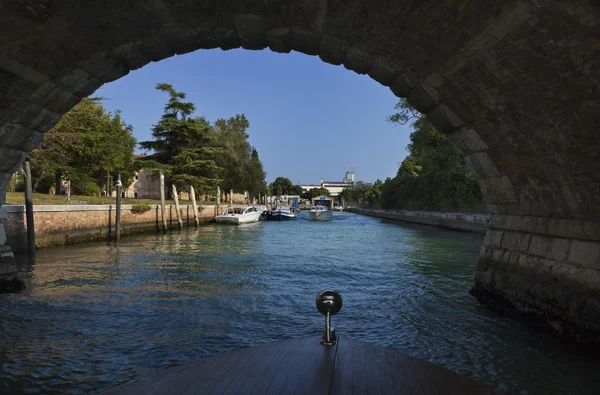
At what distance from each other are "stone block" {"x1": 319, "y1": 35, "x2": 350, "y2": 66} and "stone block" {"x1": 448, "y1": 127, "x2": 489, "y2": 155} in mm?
2508

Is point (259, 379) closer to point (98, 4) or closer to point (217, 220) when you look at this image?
point (98, 4)

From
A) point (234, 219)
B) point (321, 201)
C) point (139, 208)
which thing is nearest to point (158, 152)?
point (234, 219)

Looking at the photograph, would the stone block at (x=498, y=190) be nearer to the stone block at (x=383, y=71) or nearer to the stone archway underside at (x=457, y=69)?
the stone archway underside at (x=457, y=69)

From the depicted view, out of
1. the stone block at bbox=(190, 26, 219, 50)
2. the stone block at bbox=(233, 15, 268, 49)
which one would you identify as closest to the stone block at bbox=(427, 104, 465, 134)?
the stone block at bbox=(233, 15, 268, 49)

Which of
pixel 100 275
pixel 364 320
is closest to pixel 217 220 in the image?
pixel 100 275

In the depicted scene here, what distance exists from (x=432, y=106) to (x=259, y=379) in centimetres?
509

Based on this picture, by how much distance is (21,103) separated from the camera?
19.2ft

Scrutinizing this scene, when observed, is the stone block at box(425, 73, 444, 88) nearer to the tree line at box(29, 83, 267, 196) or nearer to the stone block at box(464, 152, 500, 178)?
the stone block at box(464, 152, 500, 178)

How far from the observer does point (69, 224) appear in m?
19.2

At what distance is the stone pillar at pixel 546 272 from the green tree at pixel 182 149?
34333 mm

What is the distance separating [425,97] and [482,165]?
1.93 m

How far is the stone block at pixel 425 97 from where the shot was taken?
6.20 m

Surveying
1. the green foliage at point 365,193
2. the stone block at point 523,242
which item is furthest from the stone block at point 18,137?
the green foliage at point 365,193

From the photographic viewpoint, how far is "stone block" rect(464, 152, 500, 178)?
698cm
